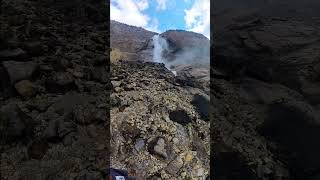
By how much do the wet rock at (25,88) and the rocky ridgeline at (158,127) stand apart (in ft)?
3.65

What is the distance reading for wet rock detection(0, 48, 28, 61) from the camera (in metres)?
5.72

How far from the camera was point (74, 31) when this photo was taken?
7605 mm

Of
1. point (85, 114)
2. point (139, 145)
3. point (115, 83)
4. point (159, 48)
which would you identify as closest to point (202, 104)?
point (115, 83)

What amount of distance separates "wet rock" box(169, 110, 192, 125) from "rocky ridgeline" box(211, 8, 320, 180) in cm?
40

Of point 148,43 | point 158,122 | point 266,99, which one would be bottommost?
point 158,122

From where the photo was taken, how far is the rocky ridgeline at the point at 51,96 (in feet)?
14.5

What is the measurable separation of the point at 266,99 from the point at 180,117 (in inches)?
58.5

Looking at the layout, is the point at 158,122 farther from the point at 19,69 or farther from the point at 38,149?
the point at 19,69

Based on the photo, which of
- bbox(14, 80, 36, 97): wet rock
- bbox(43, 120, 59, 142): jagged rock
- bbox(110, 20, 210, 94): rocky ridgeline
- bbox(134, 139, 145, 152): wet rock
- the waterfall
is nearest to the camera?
bbox(43, 120, 59, 142): jagged rock

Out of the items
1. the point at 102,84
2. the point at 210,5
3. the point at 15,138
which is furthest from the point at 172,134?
the point at 210,5

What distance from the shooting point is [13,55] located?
5.77 meters

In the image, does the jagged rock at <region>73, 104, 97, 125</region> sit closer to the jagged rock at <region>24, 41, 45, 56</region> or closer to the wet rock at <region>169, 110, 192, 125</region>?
the wet rock at <region>169, 110, 192, 125</region>

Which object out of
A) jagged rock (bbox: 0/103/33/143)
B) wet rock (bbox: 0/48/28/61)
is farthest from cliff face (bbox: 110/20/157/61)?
jagged rock (bbox: 0/103/33/143)

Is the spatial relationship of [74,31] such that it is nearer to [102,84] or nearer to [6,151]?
[102,84]
